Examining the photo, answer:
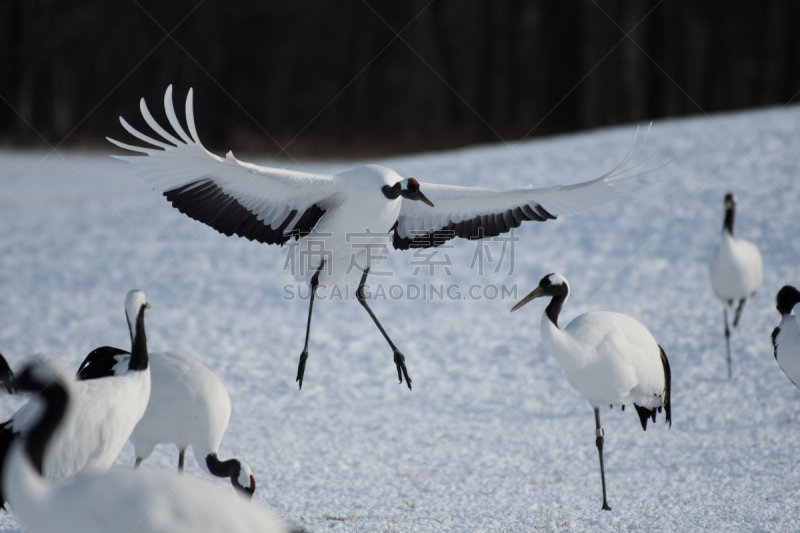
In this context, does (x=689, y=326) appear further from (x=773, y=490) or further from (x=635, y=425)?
(x=773, y=490)

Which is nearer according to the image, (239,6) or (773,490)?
(773,490)

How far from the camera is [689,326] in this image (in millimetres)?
7500

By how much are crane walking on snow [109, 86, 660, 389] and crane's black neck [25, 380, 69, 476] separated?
4.93ft

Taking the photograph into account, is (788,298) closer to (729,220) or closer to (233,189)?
(729,220)

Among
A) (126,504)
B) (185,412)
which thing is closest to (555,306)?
(185,412)

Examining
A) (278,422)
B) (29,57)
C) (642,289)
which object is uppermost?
(29,57)

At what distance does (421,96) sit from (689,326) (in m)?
17.5

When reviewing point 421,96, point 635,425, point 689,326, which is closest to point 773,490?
point 635,425

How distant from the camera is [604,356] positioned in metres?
4.32

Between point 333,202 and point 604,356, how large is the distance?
1940 millimetres

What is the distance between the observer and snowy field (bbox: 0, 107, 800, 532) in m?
4.60

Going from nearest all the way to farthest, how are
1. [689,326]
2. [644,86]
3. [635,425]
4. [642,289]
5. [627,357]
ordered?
[627,357] → [635,425] → [689,326] → [642,289] → [644,86]

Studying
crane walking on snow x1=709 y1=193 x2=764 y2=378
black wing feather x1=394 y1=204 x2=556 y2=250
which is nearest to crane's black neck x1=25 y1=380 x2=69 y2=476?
black wing feather x1=394 y1=204 x2=556 y2=250

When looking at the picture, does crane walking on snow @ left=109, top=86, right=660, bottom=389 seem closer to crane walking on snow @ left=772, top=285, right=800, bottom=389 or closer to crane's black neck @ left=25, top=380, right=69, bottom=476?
crane walking on snow @ left=772, top=285, right=800, bottom=389
